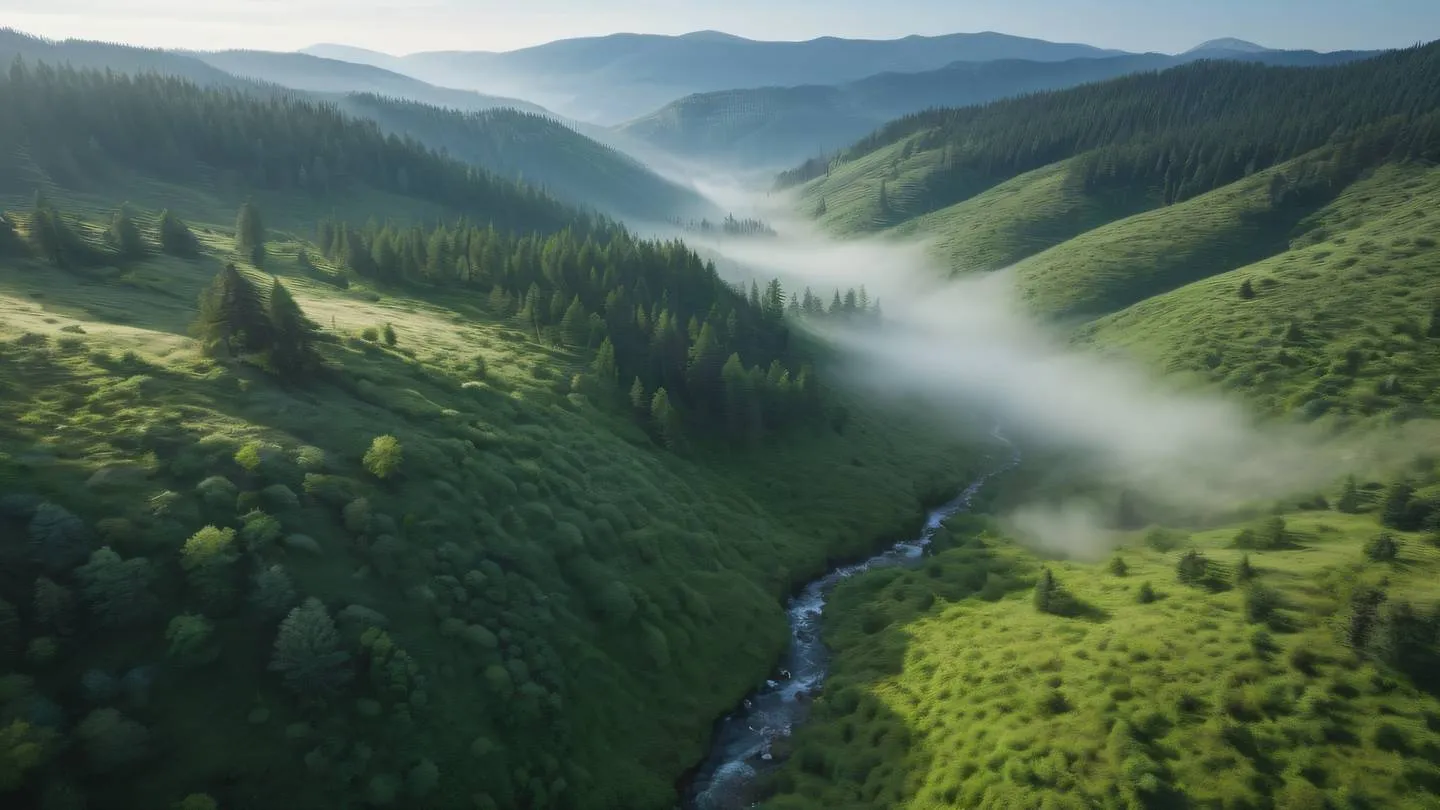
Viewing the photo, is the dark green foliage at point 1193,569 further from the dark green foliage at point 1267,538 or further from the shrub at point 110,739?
the shrub at point 110,739

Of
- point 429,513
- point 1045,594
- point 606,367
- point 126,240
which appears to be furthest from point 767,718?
point 126,240

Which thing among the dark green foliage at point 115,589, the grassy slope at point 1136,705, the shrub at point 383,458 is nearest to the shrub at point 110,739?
the dark green foliage at point 115,589

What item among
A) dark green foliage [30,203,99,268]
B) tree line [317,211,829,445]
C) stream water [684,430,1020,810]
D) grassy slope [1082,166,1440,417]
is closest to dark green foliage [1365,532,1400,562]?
stream water [684,430,1020,810]

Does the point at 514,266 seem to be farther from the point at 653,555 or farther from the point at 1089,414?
the point at 1089,414

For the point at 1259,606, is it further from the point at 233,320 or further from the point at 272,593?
the point at 233,320

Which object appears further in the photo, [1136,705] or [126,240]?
[126,240]

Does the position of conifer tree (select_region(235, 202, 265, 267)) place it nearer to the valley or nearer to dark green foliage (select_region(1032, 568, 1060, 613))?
the valley
